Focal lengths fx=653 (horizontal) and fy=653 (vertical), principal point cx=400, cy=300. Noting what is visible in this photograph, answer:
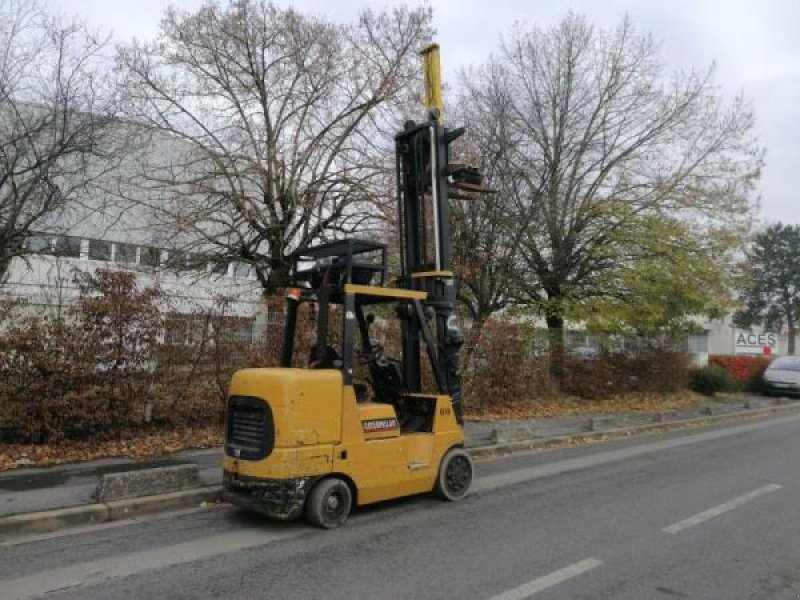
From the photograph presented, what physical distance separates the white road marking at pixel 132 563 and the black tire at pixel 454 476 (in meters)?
1.85

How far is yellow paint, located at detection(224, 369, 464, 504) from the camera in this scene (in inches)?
236

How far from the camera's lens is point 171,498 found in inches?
280

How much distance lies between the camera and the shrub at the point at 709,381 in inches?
925

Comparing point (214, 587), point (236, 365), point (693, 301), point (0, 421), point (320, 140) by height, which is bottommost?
point (214, 587)

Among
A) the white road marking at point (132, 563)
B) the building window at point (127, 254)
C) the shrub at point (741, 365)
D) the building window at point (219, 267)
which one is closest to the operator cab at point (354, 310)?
the white road marking at point (132, 563)

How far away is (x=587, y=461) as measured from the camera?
1063 cm

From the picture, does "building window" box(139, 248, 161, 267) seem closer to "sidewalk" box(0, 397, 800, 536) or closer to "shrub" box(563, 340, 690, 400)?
"sidewalk" box(0, 397, 800, 536)

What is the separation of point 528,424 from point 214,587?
33.9 ft

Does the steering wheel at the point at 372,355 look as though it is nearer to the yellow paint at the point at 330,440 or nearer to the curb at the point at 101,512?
the yellow paint at the point at 330,440

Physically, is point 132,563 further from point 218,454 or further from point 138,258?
point 138,258

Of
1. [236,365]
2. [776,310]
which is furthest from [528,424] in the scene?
[776,310]

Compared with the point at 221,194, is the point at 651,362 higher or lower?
lower

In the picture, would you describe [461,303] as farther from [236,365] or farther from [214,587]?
[214,587]

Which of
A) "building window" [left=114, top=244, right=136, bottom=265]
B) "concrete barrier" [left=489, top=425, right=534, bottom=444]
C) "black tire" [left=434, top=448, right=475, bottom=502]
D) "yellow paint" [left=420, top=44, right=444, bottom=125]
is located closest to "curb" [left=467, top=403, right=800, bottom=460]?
"concrete barrier" [left=489, top=425, right=534, bottom=444]
